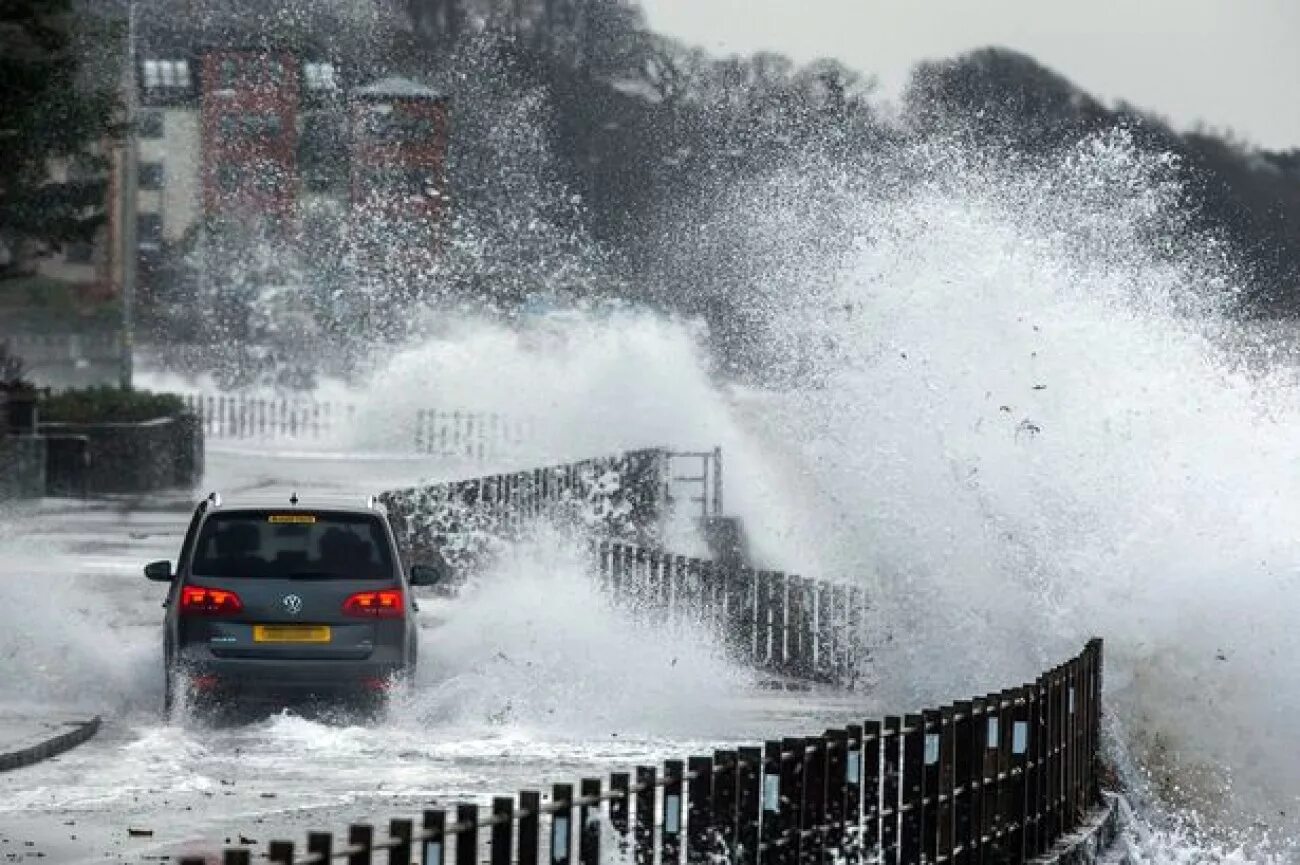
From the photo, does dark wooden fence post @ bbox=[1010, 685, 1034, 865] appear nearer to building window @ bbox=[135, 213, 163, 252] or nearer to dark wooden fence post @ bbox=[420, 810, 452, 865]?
dark wooden fence post @ bbox=[420, 810, 452, 865]

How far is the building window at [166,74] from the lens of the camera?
145125mm

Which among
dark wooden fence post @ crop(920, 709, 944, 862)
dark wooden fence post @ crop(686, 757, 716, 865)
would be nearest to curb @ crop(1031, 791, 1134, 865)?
dark wooden fence post @ crop(920, 709, 944, 862)

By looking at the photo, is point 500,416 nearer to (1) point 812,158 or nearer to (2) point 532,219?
(1) point 812,158

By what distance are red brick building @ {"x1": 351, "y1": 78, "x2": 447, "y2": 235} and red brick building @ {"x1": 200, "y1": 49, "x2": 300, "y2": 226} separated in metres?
4.05

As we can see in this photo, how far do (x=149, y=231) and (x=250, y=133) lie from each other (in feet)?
48.4

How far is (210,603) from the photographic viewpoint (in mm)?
20422

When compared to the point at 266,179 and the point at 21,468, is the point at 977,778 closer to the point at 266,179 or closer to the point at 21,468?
the point at 21,468

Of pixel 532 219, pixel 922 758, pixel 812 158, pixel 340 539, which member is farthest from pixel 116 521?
pixel 532 219

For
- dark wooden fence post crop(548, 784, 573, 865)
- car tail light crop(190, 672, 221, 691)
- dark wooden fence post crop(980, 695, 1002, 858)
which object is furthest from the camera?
car tail light crop(190, 672, 221, 691)

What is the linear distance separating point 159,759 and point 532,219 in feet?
271

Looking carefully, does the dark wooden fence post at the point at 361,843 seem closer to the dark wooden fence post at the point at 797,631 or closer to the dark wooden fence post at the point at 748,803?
the dark wooden fence post at the point at 748,803

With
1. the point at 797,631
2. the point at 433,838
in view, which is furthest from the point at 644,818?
the point at 797,631

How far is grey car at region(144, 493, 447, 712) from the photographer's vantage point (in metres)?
20.3

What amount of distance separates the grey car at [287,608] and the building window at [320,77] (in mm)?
102201
